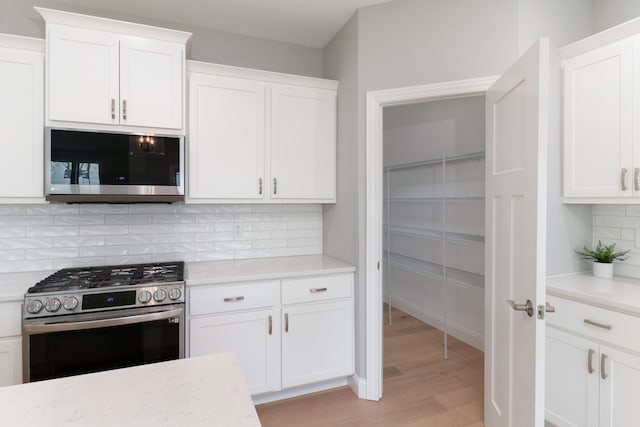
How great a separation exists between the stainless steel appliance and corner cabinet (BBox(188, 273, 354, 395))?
18 cm

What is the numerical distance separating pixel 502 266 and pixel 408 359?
63.1 inches

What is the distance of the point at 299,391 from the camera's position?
2521 millimetres

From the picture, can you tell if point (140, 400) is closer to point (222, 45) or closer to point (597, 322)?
point (597, 322)

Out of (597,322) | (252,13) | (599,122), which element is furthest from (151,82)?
(597,322)

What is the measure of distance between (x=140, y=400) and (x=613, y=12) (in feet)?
10.5

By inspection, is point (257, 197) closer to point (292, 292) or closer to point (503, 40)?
point (292, 292)

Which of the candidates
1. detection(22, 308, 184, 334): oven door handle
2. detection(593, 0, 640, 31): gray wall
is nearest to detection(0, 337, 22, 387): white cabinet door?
detection(22, 308, 184, 334): oven door handle

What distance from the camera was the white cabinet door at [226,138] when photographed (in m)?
2.44

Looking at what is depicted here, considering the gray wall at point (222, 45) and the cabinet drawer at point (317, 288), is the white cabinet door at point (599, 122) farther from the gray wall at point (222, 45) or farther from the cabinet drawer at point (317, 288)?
the gray wall at point (222, 45)

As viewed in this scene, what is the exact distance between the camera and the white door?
150cm

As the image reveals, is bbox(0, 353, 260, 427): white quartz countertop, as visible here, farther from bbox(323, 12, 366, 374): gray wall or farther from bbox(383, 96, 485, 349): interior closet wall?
bbox(383, 96, 485, 349): interior closet wall

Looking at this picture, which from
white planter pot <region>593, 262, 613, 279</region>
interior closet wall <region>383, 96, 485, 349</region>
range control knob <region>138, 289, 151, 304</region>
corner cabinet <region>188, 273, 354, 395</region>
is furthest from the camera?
interior closet wall <region>383, 96, 485, 349</region>

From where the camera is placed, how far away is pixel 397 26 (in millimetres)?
2395

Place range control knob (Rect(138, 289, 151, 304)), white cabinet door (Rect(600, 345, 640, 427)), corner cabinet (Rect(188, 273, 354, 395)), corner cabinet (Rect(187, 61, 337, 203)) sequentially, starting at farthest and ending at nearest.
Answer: corner cabinet (Rect(187, 61, 337, 203)), corner cabinet (Rect(188, 273, 354, 395)), range control knob (Rect(138, 289, 151, 304)), white cabinet door (Rect(600, 345, 640, 427))
